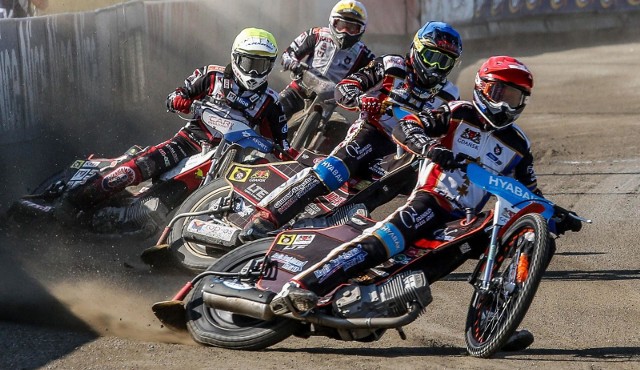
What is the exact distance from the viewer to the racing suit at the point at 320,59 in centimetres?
1333

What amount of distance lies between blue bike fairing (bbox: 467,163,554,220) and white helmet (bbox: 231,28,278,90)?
3.87 metres

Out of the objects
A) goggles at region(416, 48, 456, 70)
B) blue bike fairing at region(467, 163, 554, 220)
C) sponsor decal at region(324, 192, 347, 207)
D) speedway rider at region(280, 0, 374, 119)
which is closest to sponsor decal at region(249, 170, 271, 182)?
sponsor decal at region(324, 192, 347, 207)

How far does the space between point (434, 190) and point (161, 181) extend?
396 cm

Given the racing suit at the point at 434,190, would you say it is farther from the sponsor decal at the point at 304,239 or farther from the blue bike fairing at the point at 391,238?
the sponsor decal at the point at 304,239

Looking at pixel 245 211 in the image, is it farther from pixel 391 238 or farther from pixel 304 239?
pixel 391 238

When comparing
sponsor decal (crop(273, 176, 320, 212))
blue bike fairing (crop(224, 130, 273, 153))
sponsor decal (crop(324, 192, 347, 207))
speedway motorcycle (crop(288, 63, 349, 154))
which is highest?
sponsor decal (crop(273, 176, 320, 212))

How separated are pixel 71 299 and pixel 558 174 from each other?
7644 mm

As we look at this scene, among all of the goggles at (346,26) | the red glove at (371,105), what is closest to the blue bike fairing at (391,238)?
the red glove at (371,105)

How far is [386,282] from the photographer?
7.27 metres

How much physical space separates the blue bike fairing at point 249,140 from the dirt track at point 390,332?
4.66 ft

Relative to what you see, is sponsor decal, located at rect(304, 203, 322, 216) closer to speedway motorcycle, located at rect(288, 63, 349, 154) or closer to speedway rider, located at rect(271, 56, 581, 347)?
speedway rider, located at rect(271, 56, 581, 347)

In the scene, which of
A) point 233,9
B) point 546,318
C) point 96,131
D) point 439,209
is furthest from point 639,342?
point 233,9

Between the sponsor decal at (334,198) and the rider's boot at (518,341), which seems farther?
the sponsor decal at (334,198)

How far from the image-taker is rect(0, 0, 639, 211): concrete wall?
508 inches
